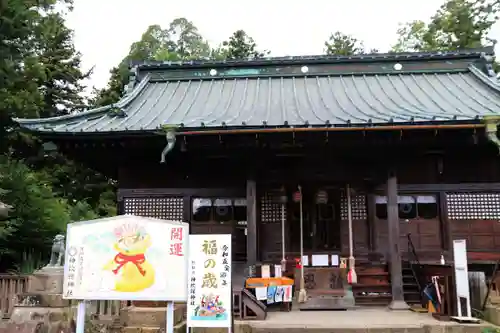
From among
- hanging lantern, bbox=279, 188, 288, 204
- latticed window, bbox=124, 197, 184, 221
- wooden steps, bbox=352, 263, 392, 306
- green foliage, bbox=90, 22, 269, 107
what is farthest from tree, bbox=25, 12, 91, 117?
wooden steps, bbox=352, 263, 392, 306

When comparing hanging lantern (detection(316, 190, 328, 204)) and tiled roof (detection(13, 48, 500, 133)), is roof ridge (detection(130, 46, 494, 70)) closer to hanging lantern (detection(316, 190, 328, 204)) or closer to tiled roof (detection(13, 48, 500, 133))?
tiled roof (detection(13, 48, 500, 133))

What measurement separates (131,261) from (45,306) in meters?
3.18

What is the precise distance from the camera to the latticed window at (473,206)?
10.8 meters

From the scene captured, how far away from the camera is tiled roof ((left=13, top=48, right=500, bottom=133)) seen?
9461mm

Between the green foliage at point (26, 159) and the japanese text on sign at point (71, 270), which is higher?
the green foliage at point (26, 159)

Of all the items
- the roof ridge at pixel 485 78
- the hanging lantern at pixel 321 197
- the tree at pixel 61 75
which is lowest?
the hanging lantern at pixel 321 197

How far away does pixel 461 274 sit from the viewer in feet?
24.2

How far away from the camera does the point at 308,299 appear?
29.7 feet

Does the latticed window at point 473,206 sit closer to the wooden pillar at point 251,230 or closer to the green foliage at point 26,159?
the wooden pillar at point 251,230

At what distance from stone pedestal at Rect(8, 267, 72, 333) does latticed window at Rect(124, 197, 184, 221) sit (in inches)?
142

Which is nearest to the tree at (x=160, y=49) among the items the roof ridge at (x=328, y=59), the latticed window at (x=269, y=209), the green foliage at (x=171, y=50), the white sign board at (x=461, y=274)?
the green foliage at (x=171, y=50)

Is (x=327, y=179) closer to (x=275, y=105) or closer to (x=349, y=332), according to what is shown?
(x=275, y=105)

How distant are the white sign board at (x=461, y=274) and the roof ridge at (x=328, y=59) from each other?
770cm

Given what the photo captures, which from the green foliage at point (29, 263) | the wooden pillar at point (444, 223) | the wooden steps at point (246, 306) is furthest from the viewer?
the green foliage at point (29, 263)
